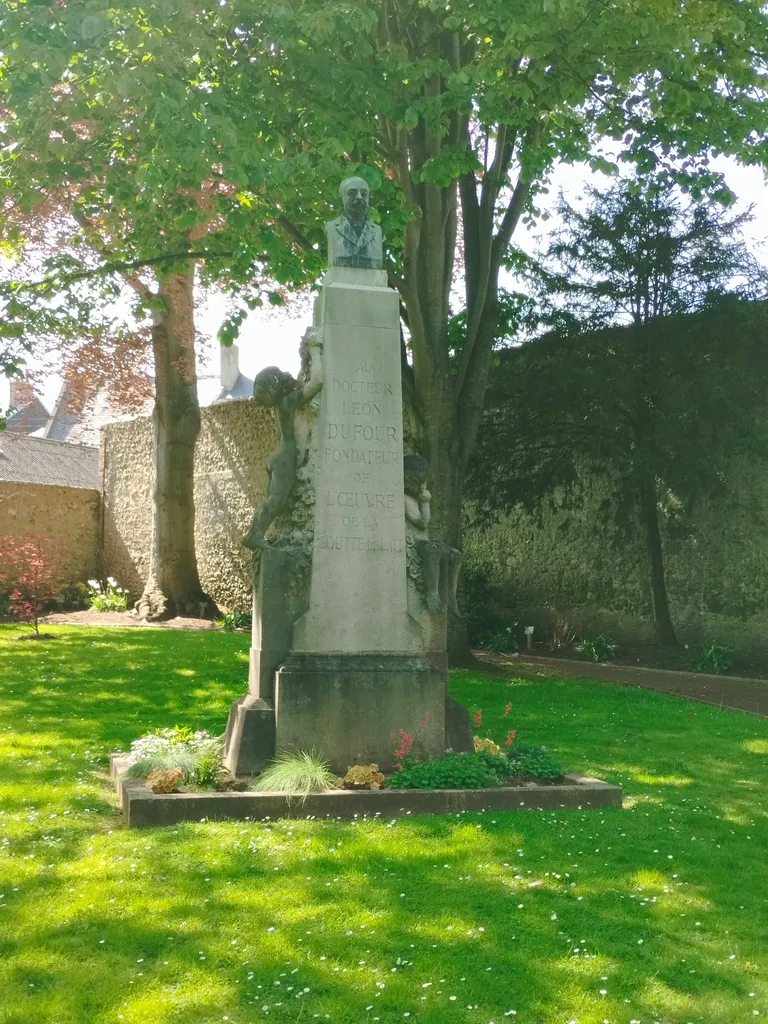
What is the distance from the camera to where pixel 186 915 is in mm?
4129

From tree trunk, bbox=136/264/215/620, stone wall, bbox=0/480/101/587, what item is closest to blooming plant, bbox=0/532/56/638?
stone wall, bbox=0/480/101/587

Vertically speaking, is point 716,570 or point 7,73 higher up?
point 7,73

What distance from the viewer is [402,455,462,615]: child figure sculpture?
676 centimetres

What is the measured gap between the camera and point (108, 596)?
20.8 meters

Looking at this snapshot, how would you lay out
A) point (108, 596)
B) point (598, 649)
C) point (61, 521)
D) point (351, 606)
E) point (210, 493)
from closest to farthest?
point (351, 606)
point (598, 649)
point (108, 596)
point (210, 493)
point (61, 521)

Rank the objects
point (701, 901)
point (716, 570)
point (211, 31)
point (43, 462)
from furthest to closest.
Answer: point (43, 462), point (716, 570), point (211, 31), point (701, 901)

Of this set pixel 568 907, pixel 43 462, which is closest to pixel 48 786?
pixel 568 907

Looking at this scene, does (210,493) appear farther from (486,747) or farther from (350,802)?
(350,802)

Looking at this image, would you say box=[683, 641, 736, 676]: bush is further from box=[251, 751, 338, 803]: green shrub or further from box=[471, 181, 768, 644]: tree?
box=[251, 751, 338, 803]: green shrub

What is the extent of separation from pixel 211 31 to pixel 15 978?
844cm

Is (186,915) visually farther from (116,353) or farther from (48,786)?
(116,353)

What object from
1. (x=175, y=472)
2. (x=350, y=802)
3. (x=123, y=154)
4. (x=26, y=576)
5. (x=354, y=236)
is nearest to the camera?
(x=350, y=802)

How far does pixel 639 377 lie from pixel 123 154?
24.1 feet

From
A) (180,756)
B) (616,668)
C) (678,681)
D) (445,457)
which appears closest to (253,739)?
(180,756)
